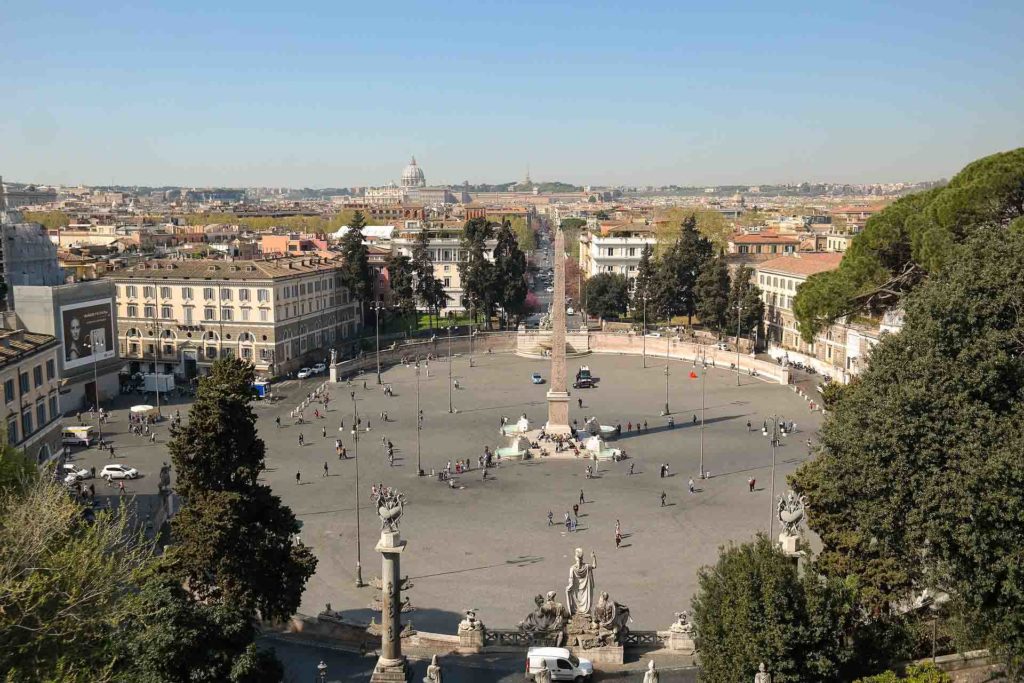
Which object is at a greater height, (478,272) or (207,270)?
(207,270)

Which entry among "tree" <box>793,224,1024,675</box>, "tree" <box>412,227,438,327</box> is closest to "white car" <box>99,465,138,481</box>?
"tree" <box>793,224,1024,675</box>

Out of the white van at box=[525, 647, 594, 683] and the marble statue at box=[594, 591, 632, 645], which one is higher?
the marble statue at box=[594, 591, 632, 645]

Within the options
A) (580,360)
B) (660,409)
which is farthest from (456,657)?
(580,360)

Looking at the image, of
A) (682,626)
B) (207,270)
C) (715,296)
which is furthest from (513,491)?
(715,296)

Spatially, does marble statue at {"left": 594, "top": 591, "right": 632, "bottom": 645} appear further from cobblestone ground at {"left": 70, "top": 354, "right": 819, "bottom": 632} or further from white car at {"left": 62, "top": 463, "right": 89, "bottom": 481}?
white car at {"left": 62, "top": 463, "right": 89, "bottom": 481}

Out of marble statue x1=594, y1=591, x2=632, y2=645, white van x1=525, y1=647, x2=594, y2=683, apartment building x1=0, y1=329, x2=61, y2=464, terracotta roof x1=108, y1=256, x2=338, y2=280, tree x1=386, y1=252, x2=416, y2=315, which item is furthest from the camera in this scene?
tree x1=386, y1=252, x2=416, y2=315

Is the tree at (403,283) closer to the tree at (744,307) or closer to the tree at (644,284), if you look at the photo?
the tree at (644,284)

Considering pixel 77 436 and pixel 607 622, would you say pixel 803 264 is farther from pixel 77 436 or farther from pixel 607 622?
pixel 607 622
